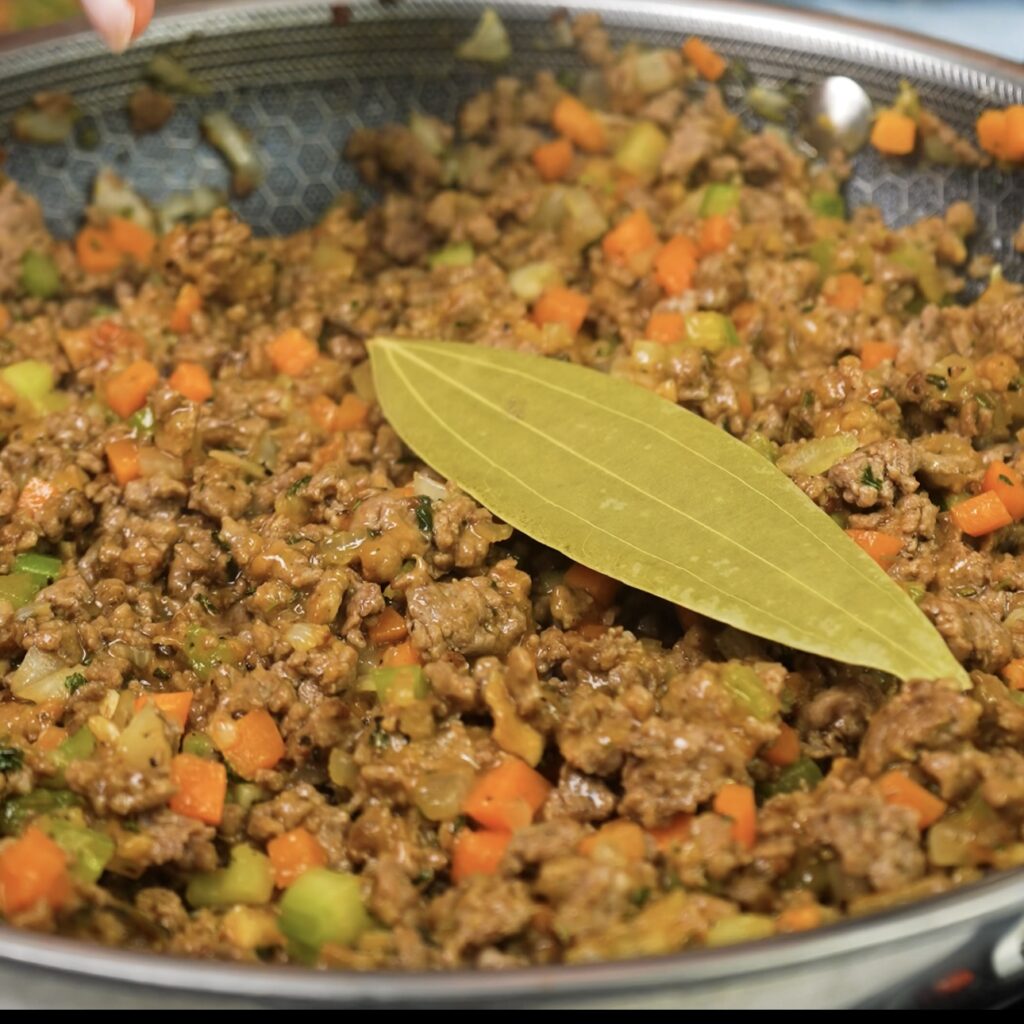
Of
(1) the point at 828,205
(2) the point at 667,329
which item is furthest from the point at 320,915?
(1) the point at 828,205

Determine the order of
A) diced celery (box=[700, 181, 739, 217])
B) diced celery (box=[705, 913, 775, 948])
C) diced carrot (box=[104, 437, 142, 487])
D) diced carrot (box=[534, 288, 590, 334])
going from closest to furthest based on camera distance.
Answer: diced celery (box=[705, 913, 775, 948]) → diced carrot (box=[104, 437, 142, 487]) → diced carrot (box=[534, 288, 590, 334]) → diced celery (box=[700, 181, 739, 217])

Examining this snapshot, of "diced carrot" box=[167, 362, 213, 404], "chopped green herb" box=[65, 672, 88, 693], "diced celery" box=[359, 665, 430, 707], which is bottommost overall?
"diced celery" box=[359, 665, 430, 707]

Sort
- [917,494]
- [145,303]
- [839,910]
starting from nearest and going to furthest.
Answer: [839,910] < [917,494] < [145,303]

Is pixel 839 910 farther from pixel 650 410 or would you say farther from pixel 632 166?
pixel 632 166

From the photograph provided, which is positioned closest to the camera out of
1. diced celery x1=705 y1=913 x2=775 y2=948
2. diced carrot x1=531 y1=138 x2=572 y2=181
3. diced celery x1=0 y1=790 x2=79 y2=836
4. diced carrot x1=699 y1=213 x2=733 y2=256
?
diced celery x1=705 y1=913 x2=775 y2=948

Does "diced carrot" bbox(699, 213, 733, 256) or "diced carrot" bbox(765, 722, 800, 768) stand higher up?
"diced carrot" bbox(699, 213, 733, 256)

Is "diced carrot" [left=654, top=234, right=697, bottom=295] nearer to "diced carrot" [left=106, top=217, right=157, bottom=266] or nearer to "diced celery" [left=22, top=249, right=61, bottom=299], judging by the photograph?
"diced carrot" [left=106, top=217, right=157, bottom=266]

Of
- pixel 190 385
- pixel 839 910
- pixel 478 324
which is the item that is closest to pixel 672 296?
pixel 478 324

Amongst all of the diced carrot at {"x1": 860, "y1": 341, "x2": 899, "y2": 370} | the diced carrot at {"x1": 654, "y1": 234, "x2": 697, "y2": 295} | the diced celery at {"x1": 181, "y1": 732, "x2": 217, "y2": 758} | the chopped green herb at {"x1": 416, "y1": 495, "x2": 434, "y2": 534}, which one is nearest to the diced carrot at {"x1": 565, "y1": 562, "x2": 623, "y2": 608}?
the chopped green herb at {"x1": 416, "y1": 495, "x2": 434, "y2": 534}
